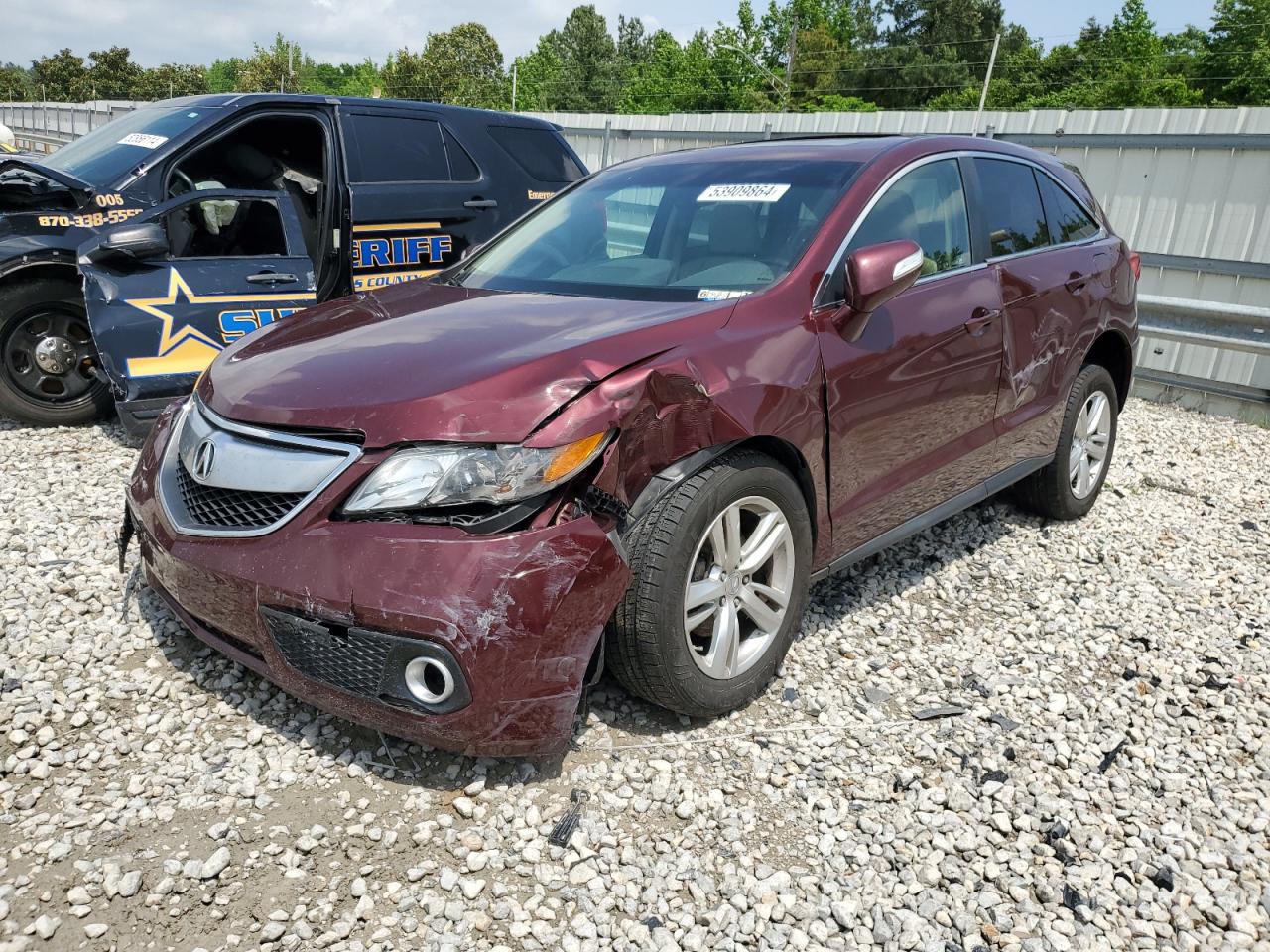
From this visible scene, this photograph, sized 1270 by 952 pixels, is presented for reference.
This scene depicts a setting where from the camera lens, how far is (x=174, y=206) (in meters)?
4.96

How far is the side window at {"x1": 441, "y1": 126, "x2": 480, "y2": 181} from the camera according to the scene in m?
6.19

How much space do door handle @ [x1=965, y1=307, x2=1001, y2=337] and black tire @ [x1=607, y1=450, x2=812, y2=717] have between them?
117 cm

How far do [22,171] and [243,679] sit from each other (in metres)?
4.10

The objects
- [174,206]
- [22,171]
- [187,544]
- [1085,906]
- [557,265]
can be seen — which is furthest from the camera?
[22,171]

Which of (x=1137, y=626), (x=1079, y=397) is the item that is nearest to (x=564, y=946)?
(x=1137, y=626)

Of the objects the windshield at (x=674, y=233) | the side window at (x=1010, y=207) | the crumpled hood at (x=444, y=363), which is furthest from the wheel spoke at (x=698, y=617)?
the side window at (x=1010, y=207)

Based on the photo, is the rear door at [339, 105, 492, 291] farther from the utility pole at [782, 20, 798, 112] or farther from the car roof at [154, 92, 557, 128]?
the utility pole at [782, 20, 798, 112]

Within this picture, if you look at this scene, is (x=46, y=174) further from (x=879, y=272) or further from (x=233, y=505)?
(x=879, y=272)

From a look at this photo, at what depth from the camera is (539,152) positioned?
670cm

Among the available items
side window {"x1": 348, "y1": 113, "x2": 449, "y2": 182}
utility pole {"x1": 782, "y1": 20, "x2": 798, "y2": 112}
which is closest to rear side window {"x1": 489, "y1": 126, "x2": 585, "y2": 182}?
side window {"x1": 348, "y1": 113, "x2": 449, "y2": 182}

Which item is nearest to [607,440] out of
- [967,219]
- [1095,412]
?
[967,219]

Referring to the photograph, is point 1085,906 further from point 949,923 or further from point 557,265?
point 557,265

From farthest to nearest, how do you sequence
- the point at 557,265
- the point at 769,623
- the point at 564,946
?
the point at 557,265 → the point at 769,623 → the point at 564,946

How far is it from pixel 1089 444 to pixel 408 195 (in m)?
4.17
